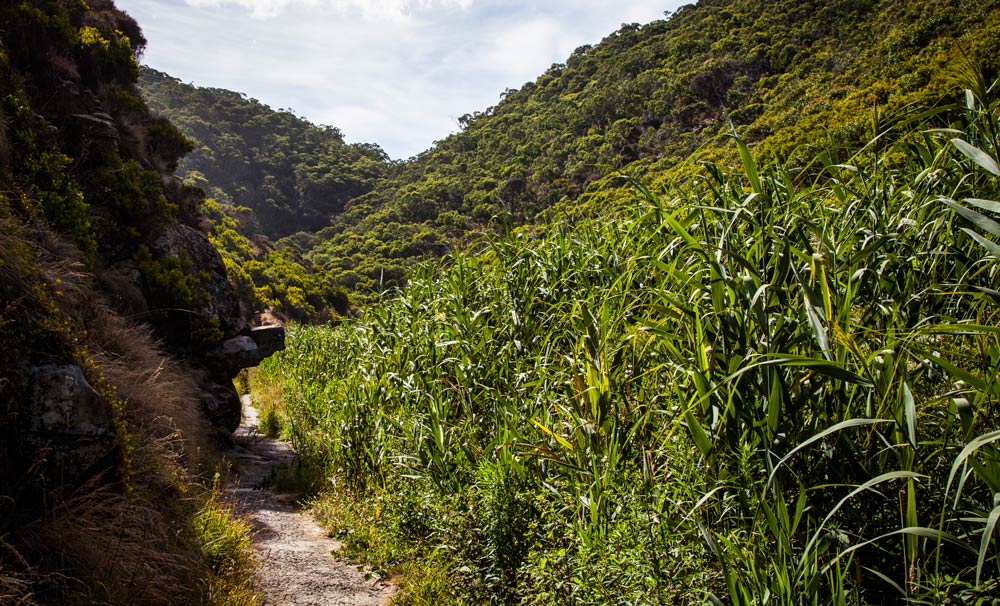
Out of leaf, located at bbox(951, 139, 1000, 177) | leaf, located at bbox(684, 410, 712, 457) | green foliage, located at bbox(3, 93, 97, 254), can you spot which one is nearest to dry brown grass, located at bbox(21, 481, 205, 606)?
leaf, located at bbox(684, 410, 712, 457)

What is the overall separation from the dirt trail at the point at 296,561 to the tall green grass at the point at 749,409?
34 centimetres

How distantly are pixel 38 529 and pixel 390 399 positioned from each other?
10.0 feet

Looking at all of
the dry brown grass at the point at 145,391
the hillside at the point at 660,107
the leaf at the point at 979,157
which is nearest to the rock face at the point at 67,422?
the dry brown grass at the point at 145,391

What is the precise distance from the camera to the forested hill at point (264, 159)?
200ft

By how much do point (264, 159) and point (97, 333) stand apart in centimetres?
6824

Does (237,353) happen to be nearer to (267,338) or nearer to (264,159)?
(267,338)

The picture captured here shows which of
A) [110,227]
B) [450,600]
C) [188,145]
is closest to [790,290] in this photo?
[450,600]

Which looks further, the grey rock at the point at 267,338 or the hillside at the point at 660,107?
the hillside at the point at 660,107

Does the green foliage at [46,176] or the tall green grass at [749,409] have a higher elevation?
the green foliage at [46,176]

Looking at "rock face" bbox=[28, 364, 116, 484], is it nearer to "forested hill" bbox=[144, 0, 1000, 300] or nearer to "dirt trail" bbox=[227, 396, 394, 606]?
"dirt trail" bbox=[227, 396, 394, 606]

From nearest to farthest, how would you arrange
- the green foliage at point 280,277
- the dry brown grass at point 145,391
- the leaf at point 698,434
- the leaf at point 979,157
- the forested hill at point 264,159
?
the leaf at point 979,157 < the leaf at point 698,434 < the dry brown grass at point 145,391 < the green foliage at point 280,277 < the forested hill at point 264,159

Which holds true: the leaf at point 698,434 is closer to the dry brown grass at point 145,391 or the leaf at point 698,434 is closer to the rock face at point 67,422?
the rock face at point 67,422

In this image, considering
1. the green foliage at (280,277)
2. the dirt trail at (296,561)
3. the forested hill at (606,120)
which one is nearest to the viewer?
the dirt trail at (296,561)

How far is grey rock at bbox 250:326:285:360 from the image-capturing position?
10688 millimetres
